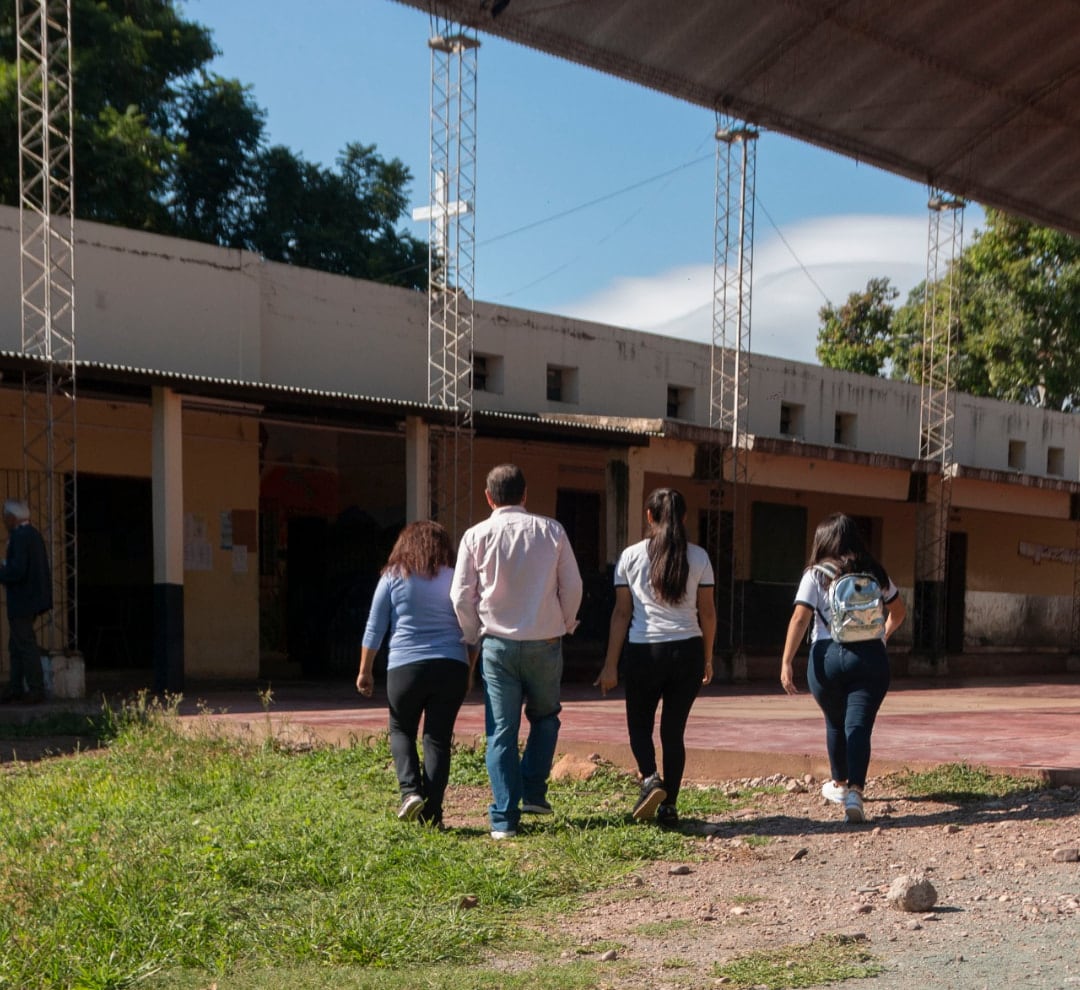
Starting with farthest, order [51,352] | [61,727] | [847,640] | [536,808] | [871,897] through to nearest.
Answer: [51,352]
[61,727]
[847,640]
[536,808]
[871,897]

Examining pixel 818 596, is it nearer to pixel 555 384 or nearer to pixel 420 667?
pixel 420 667

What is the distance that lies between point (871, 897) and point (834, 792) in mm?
1957

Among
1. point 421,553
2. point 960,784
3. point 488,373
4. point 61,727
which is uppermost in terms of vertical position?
point 488,373

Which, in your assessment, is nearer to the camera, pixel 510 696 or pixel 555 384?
pixel 510 696

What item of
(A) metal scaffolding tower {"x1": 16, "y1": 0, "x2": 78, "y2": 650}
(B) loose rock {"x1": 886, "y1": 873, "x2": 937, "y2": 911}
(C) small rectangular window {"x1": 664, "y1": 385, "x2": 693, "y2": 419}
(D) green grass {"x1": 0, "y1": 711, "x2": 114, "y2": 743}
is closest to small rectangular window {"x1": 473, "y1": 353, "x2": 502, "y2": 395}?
(C) small rectangular window {"x1": 664, "y1": 385, "x2": 693, "y2": 419}

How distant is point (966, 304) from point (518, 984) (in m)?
31.0

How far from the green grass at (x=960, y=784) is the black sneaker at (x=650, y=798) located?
179cm

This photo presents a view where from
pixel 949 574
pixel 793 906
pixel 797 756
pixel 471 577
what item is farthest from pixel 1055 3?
pixel 949 574

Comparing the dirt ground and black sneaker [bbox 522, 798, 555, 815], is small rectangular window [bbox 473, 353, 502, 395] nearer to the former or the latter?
the dirt ground

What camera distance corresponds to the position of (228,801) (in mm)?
7219

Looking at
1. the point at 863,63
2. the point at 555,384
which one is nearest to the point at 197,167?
the point at 555,384

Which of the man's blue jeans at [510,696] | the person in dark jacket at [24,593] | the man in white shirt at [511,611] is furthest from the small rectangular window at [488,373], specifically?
the man's blue jeans at [510,696]

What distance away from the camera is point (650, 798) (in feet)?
21.6

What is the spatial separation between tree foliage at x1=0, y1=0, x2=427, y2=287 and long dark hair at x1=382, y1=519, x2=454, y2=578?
19.2 meters
